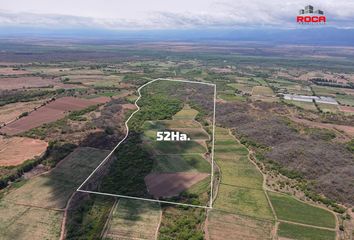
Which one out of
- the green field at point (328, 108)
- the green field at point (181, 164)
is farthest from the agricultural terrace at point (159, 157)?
the green field at point (328, 108)

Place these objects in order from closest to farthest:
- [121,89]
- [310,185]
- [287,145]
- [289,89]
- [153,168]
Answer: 1. [310,185]
2. [153,168]
3. [287,145]
4. [121,89]
5. [289,89]

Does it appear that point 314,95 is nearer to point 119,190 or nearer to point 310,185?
point 310,185

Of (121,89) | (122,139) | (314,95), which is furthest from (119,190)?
(314,95)

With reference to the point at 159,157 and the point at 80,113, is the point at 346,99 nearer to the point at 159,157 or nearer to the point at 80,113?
the point at 159,157

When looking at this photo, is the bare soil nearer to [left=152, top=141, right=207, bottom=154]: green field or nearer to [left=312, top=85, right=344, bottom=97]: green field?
[left=152, top=141, right=207, bottom=154]: green field

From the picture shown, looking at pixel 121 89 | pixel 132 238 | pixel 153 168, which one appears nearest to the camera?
pixel 132 238

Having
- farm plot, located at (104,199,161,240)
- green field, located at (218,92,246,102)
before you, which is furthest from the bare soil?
green field, located at (218,92,246,102)
